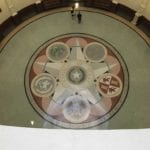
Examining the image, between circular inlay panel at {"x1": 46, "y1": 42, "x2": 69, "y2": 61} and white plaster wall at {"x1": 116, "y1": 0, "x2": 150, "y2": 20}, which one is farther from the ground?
white plaster wall at {"x1": 116, "y1": 0, "x2": 150, "y2": 20}

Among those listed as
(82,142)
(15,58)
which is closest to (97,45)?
(15,58)

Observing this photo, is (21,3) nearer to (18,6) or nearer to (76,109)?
(18,6)

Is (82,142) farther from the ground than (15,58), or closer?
closer

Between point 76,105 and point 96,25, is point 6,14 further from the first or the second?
point 76,105

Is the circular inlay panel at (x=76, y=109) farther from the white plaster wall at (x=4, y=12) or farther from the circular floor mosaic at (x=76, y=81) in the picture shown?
the white plaster wall at (x=4, y=12)

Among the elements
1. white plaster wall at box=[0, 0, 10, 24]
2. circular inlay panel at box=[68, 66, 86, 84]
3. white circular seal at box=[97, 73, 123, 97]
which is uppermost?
white plaster wall at box=[0, 0, 10, 24]

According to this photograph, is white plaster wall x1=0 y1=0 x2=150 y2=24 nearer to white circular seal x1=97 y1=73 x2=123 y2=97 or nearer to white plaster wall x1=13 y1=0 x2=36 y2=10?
white plaster wall x1=13 y1=0 x2=36 y2=10

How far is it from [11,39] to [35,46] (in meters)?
0.68

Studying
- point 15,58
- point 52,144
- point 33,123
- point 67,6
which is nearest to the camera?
point 52,144

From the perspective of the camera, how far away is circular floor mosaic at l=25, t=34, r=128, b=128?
675 cm

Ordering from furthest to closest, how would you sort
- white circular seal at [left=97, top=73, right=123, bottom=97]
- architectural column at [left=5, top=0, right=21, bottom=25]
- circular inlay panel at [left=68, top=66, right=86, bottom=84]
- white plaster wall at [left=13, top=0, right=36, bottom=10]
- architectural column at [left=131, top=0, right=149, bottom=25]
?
white plaster wall at [left=13, top=0, right=36, bottom=10] < architectural column at [left=5, top=0, right=21, bottom=25] < architectural column at [left=131, top=0, right=149, bottom=25] < circular inlay panel at [left=68, top=66, right=86, bottom=84] < white circular seal at [left=97, top=73, right=123, bottom=97]

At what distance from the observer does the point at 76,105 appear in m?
6.84

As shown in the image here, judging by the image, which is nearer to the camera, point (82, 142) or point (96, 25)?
point (82, 142)

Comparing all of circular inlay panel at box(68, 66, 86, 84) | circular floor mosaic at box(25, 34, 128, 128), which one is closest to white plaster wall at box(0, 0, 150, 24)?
circular floor mosaic at box(25, 34, 128, 128)
